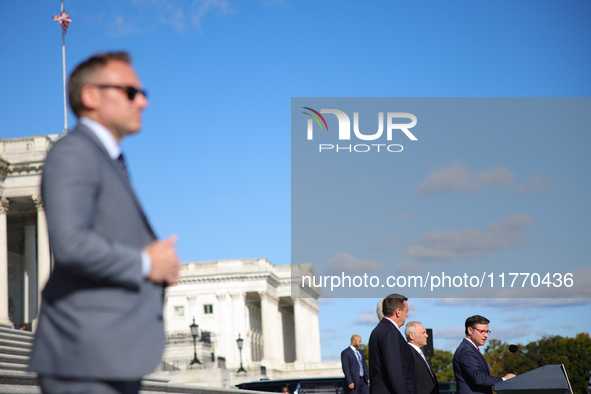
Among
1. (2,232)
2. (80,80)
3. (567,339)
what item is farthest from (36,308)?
(567,339)

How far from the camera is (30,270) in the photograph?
3972cm

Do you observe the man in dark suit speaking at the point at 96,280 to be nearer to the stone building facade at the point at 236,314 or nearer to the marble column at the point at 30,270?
the marble column at the point at 30,270

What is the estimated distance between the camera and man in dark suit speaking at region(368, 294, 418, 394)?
8.51 m

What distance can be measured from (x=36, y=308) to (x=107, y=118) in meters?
39.1

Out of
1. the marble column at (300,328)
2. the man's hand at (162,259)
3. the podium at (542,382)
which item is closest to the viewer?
the man's hand at (162,259)

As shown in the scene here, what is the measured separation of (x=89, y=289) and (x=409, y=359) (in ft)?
21.9

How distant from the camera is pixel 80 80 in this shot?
3.05 m

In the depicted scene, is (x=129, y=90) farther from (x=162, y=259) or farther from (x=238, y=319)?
(x=238, y=319)

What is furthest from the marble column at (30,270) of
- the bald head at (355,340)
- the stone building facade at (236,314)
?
the bald head at (355,340)

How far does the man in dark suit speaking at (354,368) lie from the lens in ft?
53.3

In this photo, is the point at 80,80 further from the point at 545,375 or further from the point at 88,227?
the point at 545,375

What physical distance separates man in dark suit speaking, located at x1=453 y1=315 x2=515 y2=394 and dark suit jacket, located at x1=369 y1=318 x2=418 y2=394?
1.67m

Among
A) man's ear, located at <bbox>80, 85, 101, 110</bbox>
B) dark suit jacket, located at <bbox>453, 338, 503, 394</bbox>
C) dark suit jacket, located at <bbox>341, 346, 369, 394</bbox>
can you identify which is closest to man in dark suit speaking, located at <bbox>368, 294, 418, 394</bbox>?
dark suit jacket, located at <bbox>453, 338, 503, 394</bbox>

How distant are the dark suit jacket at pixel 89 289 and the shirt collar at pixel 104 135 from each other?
16 centimetres
